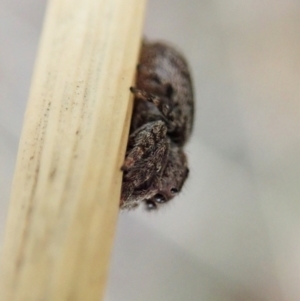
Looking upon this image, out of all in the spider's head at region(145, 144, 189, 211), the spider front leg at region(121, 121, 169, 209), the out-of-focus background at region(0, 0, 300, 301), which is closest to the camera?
the spider front leg at region(121, 121, 169, 209)

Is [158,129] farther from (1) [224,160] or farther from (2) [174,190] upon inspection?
(1) [224,160]

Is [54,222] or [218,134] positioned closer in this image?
[54,222]

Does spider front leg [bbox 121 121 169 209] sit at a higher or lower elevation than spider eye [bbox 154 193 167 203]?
higher

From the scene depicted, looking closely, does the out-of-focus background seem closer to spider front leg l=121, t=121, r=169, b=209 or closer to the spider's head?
the spider's head

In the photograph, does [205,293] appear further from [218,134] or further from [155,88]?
[155,88]

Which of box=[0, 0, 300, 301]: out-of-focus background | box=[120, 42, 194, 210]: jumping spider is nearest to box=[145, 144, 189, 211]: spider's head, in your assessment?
box=[120, 42, 194, 210]: jumping spider

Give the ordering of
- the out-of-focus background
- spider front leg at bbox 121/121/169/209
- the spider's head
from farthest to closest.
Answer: the out-of-focus background → the spider's head → spider front leg at bbox 121/121/169/209

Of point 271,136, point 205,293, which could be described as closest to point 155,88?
point 271,136
